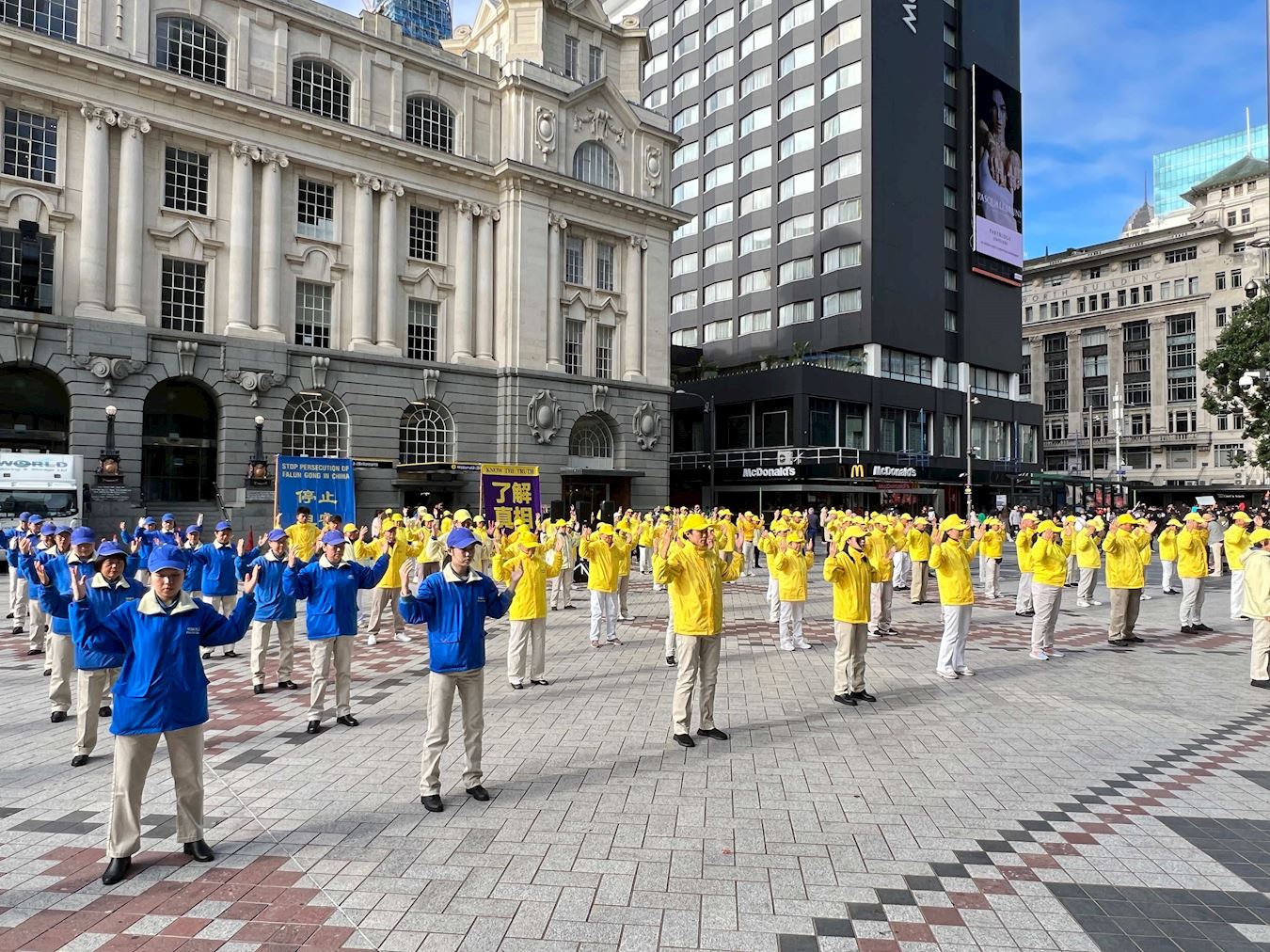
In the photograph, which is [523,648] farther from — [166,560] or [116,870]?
[116,870]

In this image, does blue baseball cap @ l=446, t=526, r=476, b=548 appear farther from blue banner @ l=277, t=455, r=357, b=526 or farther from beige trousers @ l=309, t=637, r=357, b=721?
blue banner @ l=277, t=455, r=357, b=526

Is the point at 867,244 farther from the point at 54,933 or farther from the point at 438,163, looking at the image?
the point at 54,933

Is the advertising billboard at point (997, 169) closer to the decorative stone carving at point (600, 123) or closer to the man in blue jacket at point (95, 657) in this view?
the decorative stone carving at point (600, 123)

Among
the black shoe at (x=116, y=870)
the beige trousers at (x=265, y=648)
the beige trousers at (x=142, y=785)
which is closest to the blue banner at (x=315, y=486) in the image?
the beige trousers at (x=265, y=648)

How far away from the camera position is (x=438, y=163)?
3459 cm

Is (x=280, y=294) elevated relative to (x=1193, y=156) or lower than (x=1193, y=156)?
lower

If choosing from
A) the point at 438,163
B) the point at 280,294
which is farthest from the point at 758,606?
the point at 438,163

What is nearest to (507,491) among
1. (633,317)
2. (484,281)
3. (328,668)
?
(484,281)

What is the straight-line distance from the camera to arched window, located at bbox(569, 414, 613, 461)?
3944 centimetres

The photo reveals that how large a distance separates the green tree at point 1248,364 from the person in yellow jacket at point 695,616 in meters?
35.7

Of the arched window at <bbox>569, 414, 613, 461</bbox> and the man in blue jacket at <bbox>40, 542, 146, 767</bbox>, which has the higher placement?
the arched window at <bbox>569, 414, 613, 461</bbox>

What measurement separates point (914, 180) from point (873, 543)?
4883cm

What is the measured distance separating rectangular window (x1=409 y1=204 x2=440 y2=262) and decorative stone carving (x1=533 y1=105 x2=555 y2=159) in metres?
5.90

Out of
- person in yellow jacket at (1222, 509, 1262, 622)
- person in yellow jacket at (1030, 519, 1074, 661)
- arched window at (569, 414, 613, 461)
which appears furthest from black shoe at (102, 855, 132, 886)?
arched window at (569, 414, 613, 461)
